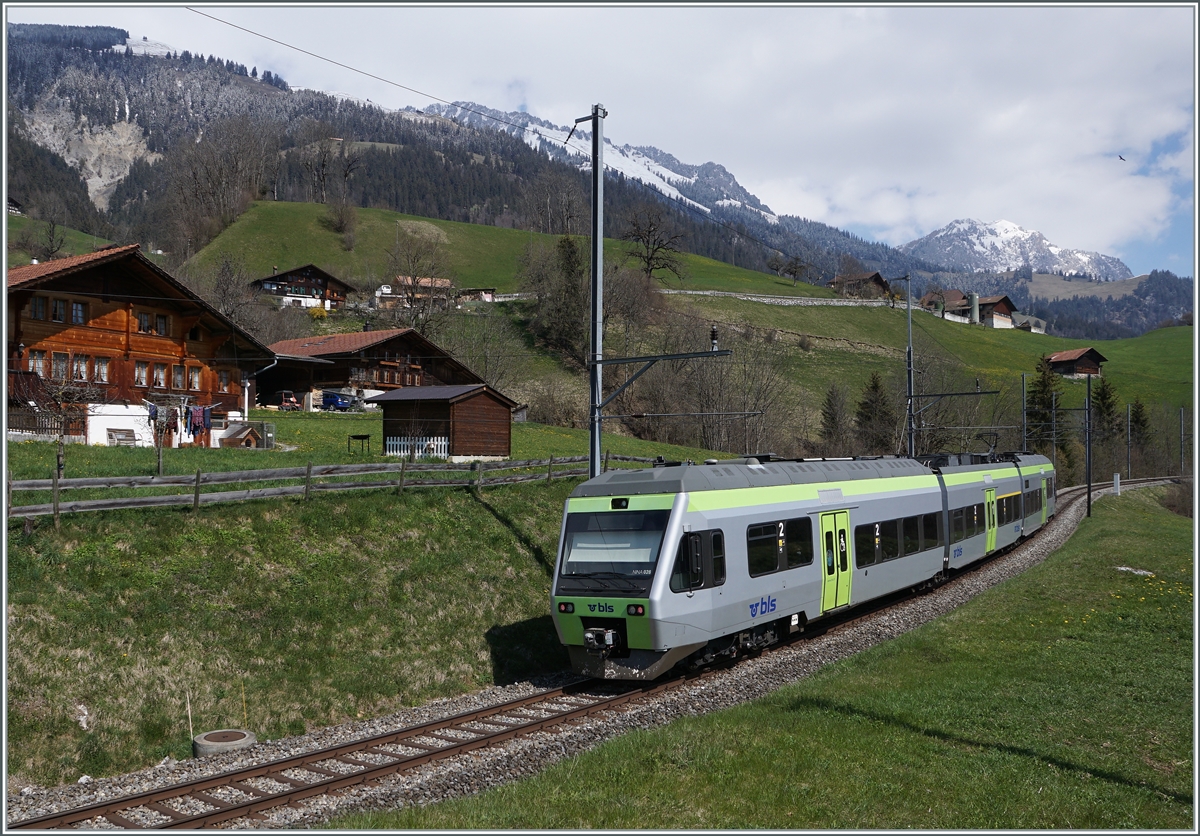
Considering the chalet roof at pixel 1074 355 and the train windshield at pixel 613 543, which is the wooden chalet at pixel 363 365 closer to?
the train windshield at pixel 613 543

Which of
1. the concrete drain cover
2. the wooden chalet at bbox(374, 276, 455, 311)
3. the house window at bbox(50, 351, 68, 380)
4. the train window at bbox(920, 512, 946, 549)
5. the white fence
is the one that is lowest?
the concrete drain cover

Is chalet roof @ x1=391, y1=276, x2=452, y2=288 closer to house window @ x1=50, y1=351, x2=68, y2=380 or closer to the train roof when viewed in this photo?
house window @ x1=50, y1=351, x2=68, y2=380

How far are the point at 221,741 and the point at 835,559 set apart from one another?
1245 centimetres

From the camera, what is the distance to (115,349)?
120 feet

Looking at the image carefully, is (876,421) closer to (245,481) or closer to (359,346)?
(359,346)

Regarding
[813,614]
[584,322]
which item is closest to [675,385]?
[584,322]

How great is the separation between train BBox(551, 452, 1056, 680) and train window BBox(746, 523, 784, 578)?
0.03 metres

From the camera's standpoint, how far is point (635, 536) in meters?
14.8

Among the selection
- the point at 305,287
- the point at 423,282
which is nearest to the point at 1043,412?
the point at 423,282

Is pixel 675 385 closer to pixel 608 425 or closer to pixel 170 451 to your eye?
pixel 608 425

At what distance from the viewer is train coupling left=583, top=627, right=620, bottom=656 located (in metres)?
14.5

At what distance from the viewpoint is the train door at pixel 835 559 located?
60.5 ft

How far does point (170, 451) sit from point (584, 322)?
54672mm

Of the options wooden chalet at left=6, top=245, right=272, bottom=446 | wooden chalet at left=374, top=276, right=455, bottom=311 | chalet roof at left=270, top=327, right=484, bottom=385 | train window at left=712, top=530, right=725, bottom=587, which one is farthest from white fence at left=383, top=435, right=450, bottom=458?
wooden chalet at left=374, top=276, right=455, bottom=311
